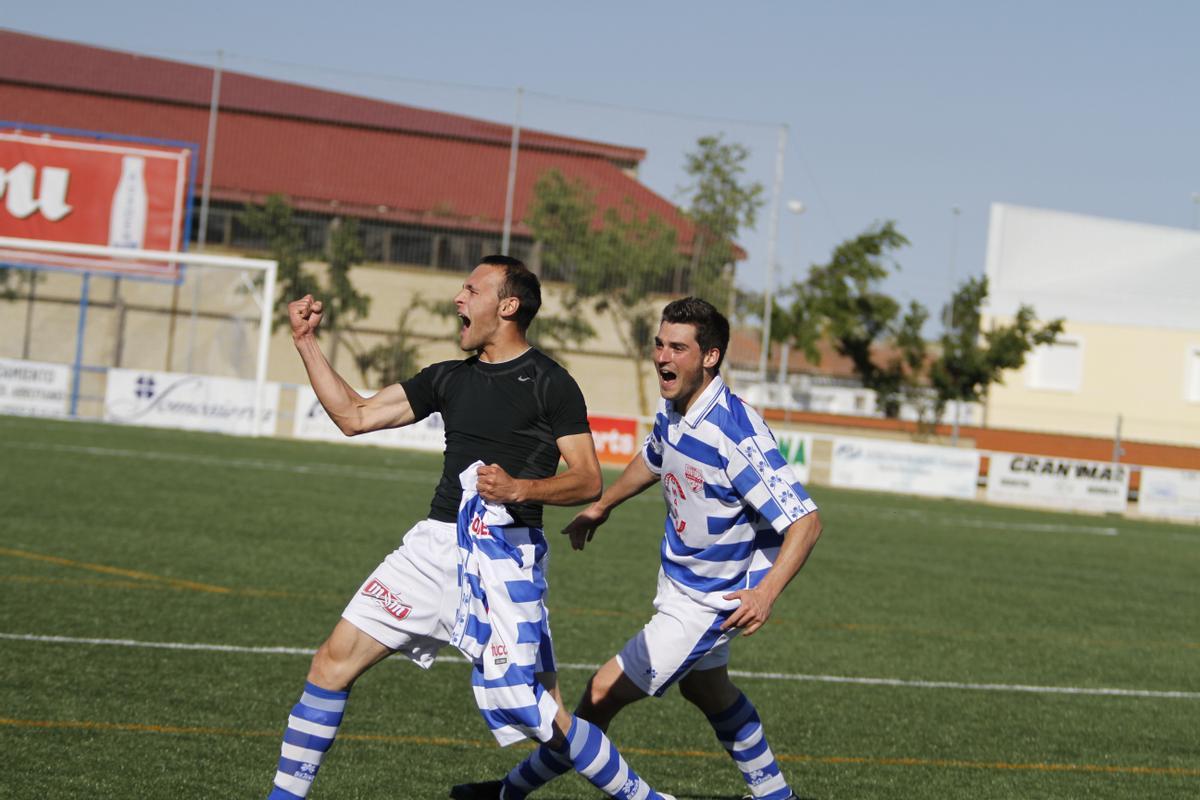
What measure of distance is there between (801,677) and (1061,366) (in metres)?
42.0

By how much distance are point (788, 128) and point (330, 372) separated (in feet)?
98.0

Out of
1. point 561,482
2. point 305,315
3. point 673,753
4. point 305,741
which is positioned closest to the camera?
point 561,482

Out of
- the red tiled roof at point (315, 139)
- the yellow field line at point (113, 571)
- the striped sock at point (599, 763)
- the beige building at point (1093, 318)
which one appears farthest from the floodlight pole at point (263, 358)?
the beige building at point (1093, 318)

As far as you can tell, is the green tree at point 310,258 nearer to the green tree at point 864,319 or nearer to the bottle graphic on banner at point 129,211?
the bottle graphic on banner at point 129,211

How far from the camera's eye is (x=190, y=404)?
93.9 ft

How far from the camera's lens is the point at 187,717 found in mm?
6496

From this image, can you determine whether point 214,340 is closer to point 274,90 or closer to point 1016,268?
point 274,90

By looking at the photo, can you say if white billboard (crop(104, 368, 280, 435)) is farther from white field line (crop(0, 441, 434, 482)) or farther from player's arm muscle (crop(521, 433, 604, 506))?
player's arm muscle (crop(521, 433, 604, 506))

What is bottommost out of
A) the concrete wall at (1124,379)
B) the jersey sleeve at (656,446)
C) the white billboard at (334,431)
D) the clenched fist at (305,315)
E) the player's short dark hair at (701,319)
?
the white billboard at (334,431)

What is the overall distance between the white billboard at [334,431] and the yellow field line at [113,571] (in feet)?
55.8

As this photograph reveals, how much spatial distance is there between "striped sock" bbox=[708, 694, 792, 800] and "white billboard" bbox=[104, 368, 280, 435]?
24229 mm

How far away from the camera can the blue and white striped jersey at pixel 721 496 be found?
4.94m

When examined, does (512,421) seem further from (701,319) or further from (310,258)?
(310,258)

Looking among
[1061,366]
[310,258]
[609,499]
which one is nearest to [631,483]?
[609,499]
